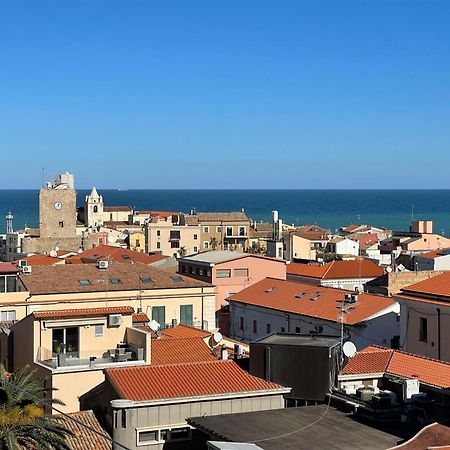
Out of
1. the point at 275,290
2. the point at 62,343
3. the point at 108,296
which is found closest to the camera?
the point at 62,343

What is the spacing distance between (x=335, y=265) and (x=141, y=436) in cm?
3890

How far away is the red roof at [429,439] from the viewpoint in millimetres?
15203

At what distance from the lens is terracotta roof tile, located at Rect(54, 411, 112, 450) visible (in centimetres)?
1802

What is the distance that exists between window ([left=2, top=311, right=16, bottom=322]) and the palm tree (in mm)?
16007

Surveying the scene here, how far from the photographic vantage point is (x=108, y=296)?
3719cm

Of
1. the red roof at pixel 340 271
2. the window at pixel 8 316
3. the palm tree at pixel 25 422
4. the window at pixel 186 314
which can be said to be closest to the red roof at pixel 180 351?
the palm tree at pixel 25 422

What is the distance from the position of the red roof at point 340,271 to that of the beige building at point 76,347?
31.1 metres

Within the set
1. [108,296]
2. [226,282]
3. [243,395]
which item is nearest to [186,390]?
[243,395]

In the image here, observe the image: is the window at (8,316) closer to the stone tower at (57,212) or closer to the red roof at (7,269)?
the red roof at (7,269)

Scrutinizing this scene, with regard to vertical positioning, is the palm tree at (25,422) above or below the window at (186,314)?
above

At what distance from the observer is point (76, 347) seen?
23297 millimetres

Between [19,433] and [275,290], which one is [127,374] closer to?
[19,433]

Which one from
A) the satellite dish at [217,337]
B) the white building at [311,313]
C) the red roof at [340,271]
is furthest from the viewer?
the red roof at [340,271]

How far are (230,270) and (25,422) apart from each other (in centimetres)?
3611
